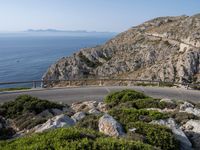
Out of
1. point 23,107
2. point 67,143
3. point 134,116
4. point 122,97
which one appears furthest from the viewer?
point 122,97

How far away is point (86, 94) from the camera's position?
2383 cm

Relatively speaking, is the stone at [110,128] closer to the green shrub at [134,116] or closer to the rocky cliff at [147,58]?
the green shrub at [134,116]

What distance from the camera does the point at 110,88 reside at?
86.3ft

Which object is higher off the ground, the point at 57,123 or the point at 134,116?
the point at 57,123

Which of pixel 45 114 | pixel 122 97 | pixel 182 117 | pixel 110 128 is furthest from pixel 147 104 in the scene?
pixel 110 128

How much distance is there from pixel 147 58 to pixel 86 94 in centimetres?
4504

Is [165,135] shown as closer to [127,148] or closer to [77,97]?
[127,148]

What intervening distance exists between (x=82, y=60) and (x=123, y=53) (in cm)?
943

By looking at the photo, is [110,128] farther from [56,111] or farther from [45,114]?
[56,111]

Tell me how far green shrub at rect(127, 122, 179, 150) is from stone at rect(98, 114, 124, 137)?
1.81 ft

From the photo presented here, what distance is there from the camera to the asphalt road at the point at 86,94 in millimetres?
22391

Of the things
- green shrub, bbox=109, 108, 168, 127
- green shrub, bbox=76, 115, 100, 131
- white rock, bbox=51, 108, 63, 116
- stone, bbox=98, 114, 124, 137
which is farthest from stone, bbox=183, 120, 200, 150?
white rock, bbox=51, 108, 63, 116

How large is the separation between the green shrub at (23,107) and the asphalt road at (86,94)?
500 cm

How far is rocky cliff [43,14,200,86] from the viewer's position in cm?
5500
